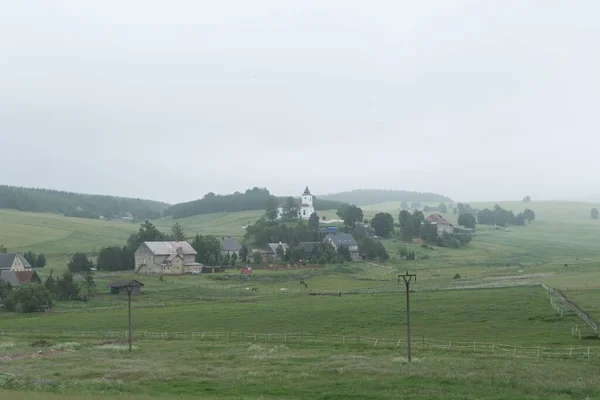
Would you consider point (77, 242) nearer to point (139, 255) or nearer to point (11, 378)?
point (139, 255)

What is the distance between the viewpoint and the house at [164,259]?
11981 centimetres

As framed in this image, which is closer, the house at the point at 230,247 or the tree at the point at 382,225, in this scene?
the house at the point at 230,247

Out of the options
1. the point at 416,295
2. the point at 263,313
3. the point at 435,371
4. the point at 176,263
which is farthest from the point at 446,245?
the point at 435,371

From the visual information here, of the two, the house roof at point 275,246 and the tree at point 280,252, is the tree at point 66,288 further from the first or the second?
the house roof at point 275,246

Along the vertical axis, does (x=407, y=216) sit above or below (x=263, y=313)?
above

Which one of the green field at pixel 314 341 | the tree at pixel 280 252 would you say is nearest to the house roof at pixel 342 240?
the tree at pixel 280 252

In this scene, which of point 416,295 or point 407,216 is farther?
point 407,216

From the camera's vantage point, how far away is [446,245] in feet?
531

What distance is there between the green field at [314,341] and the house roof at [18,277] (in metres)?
10.3

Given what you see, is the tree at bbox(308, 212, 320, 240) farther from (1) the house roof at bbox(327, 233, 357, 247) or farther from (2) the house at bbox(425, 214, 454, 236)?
(2) the house at bbox(425, 214, 454, 236)

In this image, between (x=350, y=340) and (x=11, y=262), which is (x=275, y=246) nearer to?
(x=11, y=262)

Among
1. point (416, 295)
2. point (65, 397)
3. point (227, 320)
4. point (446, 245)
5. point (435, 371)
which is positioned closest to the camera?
point (65, 397)

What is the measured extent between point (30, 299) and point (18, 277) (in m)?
17.9

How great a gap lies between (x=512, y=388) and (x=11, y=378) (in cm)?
2519
